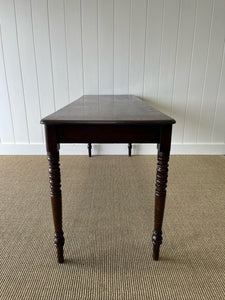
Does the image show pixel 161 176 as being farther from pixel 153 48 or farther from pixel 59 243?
pixel 153 48

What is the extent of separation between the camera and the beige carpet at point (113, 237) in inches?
37.1

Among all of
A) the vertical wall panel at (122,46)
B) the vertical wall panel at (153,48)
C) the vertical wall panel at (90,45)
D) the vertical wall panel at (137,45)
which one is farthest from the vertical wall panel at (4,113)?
the vertical wall panel at (153,48)

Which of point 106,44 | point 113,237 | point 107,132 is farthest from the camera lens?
point 106,44

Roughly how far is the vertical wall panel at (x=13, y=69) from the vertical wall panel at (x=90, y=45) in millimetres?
700

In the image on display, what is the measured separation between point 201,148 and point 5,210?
212 cm

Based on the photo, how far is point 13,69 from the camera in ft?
7.53

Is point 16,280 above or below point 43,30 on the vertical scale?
below

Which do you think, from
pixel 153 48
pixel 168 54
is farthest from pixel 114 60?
pixel 168 54

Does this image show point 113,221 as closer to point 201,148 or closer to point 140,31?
point 201,148

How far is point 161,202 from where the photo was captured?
101cm

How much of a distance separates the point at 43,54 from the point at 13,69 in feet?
1.20

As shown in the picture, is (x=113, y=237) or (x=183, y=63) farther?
(x=183, y=63)

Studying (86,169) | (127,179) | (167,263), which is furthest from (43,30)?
(167,263)

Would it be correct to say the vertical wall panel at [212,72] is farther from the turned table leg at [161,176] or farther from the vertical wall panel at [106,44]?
the turned table leg at [161,176]
